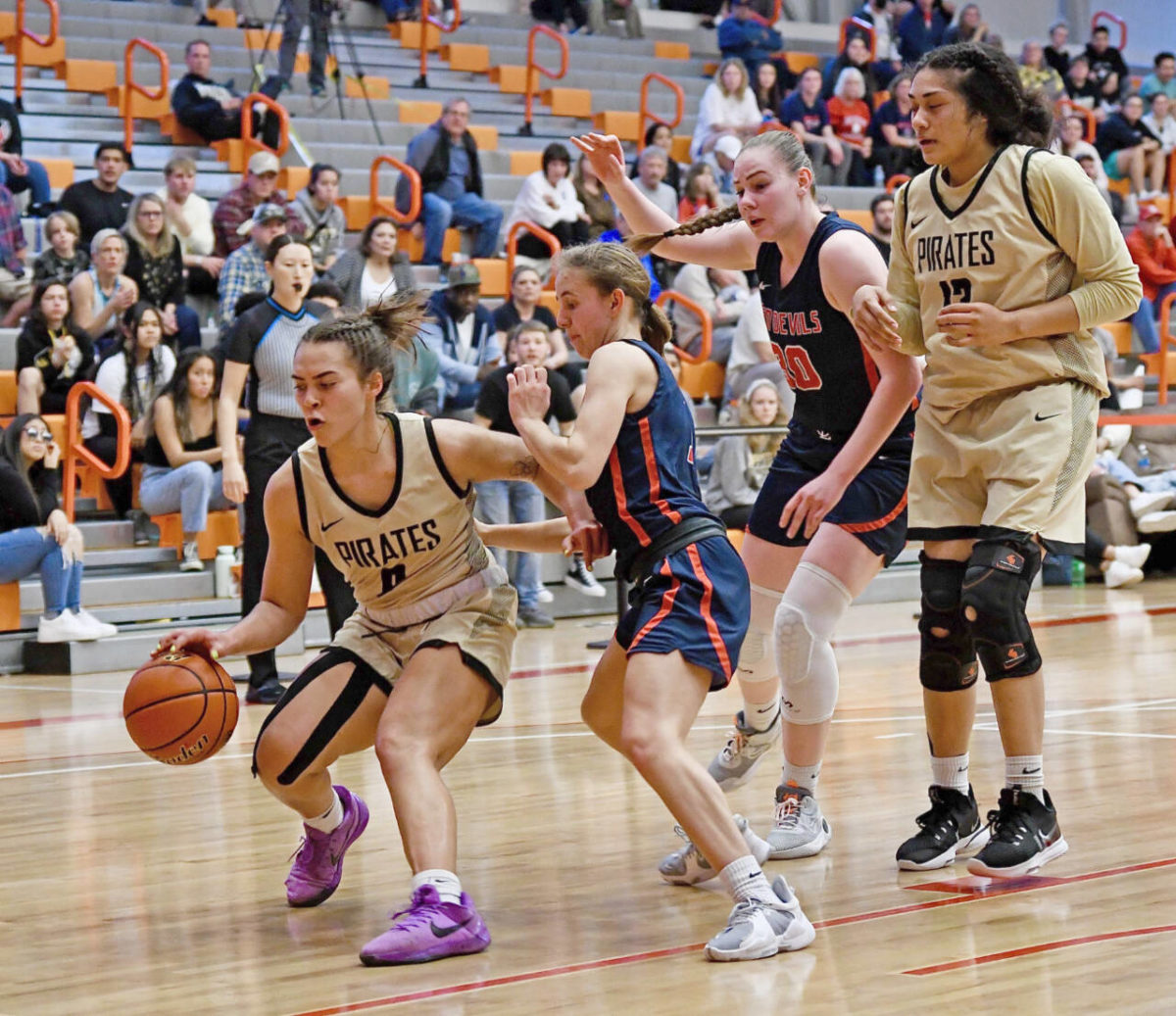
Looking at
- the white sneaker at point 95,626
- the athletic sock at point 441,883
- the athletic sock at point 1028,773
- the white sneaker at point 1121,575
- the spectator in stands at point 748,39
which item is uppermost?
the spectator in stands at point 748,39

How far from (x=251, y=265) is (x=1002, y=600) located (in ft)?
23.6

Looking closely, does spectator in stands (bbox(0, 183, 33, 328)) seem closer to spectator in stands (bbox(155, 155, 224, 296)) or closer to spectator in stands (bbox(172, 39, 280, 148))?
spectator in stands (bbox(155, 155, 224, 296))

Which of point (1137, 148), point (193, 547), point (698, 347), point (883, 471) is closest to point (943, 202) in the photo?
point (883, 471)

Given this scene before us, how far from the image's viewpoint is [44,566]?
28.3ft

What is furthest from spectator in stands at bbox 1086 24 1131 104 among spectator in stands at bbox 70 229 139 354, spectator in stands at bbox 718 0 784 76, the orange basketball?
the orange basketball

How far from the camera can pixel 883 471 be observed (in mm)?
4332

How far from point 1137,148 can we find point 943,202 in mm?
13589

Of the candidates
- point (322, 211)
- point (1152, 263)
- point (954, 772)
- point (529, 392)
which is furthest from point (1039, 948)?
point (1152, 263)

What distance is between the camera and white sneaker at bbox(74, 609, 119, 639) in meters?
8.73

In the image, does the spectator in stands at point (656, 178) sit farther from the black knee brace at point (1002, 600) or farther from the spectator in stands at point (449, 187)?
the black knee brace at point (1002, 600)

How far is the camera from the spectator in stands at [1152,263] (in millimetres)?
14898

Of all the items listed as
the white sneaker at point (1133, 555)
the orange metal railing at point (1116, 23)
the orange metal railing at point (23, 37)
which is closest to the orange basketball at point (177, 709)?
the white sneaker at point (1133, 555)

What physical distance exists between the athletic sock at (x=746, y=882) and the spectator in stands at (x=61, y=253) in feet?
25.6

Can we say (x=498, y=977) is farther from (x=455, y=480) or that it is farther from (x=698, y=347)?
(x=698, y=347)
